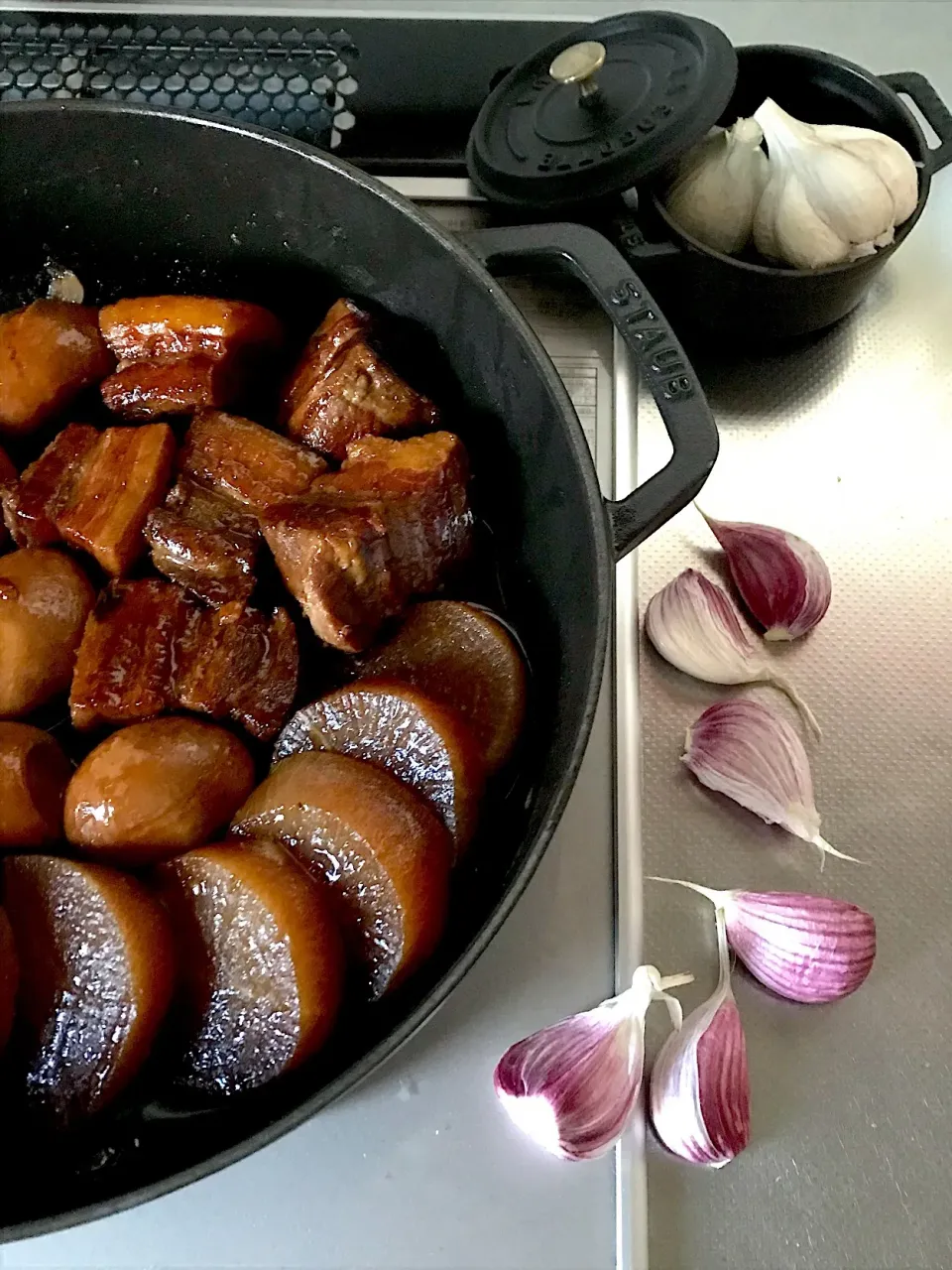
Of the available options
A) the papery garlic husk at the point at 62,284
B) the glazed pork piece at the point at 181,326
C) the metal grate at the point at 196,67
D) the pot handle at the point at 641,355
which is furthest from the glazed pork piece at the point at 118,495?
the metal grate at the point at 196,67

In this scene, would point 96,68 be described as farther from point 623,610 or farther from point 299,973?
point 299,973

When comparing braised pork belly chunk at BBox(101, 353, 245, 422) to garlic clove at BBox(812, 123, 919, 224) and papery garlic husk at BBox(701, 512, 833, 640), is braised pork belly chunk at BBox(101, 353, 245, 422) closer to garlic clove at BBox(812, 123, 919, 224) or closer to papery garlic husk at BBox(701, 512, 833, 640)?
papery garlic husk at BBox(701, 512, 833, 640)

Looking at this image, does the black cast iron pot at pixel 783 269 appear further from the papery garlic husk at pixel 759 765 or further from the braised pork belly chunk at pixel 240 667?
the braised pork belly chunk at pixel 240 667

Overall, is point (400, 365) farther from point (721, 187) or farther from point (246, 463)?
point (721, 187)

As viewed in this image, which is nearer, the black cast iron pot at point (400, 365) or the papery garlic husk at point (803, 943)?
the black cast iron pot at point (400, 365)

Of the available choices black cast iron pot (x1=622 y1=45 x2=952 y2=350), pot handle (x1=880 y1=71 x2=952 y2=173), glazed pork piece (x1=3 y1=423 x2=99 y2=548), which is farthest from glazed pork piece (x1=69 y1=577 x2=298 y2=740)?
pot handle (x1=880 y1=71 x2=952 y2=173)

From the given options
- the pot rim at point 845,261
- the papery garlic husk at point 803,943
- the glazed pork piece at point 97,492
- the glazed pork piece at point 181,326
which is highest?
the pot rim at point 845,261
